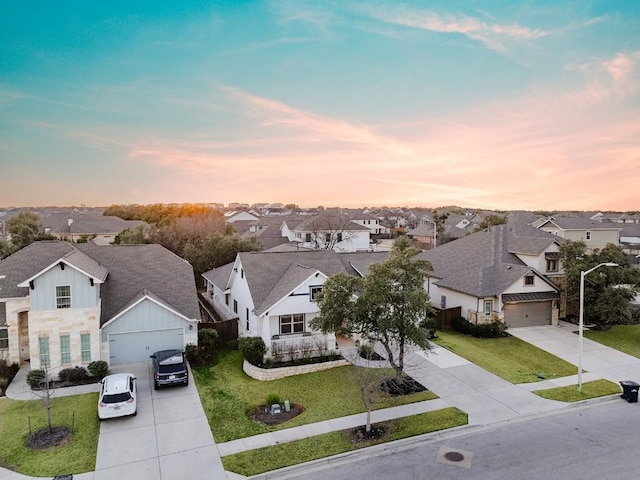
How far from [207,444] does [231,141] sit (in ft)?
99.2

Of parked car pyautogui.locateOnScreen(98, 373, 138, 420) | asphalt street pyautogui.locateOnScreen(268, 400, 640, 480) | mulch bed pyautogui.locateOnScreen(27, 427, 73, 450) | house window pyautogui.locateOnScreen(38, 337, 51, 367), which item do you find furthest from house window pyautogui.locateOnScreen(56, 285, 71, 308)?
asphalt street pyautogui.locateOnScreen(268, 400, 640, 480)

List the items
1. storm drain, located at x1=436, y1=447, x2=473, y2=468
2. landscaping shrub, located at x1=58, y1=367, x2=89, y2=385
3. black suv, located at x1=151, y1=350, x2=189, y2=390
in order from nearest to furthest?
storm drain, located at x1=436, y1=447, x2=473, y2=468
black suv, located at x1=151, y1=350, x2=189, y2=390
landscaping shrub, located at x1=58, y1=367, x2=89, y2=385

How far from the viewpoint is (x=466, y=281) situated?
1289 inches

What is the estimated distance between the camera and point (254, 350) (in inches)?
896

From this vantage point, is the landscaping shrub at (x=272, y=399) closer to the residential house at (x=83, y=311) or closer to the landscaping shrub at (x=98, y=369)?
the residential house at (x=83, y=311)

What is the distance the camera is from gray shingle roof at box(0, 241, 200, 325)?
23.2 metres

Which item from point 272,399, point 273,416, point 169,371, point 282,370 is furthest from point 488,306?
point 169,371

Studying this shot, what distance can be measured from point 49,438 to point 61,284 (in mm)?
8353

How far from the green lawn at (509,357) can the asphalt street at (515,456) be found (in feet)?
16.5

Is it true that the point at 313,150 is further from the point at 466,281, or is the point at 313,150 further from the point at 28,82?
the point at 28,82

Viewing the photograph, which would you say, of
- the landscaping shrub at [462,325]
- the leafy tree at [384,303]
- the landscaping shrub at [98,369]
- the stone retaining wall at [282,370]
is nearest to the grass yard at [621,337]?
the landscaping shrub at [462,325]

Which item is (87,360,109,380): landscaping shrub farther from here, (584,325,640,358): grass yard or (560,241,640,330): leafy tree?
(560,241,640,330): leafy tree

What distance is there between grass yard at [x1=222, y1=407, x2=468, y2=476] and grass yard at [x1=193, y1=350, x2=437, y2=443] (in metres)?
1.41

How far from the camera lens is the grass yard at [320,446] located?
46.3 ft
